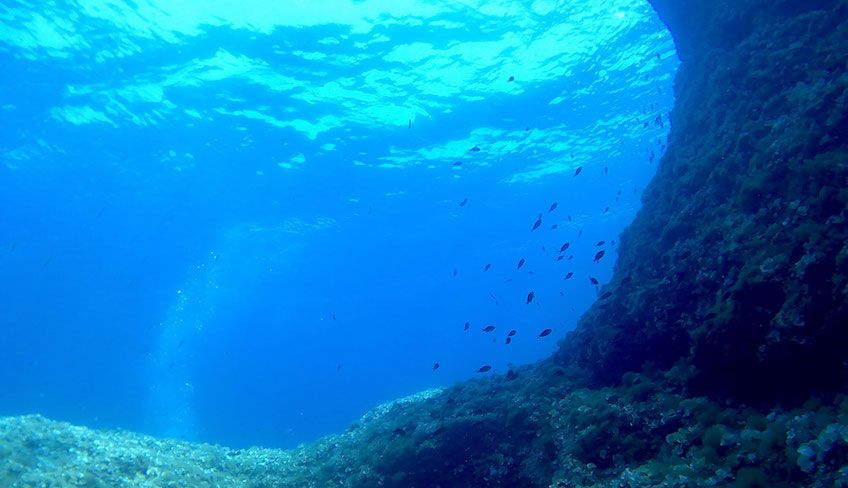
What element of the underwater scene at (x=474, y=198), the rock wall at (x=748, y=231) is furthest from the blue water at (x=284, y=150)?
the rock wall at (x=748, y=231)

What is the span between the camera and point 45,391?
7712 centimetres

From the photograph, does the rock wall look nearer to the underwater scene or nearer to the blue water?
the underwater scene

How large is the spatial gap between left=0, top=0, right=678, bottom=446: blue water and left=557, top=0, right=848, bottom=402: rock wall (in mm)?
9356

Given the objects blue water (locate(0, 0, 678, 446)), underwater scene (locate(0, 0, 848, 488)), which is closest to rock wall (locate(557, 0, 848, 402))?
underwater scene (locate(0, 0, 848, 488))

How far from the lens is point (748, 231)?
8.28 meters

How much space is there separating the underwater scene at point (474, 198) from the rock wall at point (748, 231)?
2.0 inches

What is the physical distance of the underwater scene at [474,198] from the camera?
7.30 m

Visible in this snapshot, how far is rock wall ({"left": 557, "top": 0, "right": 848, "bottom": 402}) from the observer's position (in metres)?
6.72

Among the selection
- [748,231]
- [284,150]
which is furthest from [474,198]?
[748,231]

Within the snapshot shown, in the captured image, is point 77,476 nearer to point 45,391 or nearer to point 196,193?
point 196,193

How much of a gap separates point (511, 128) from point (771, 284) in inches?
1002

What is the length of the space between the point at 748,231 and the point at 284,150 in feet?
90.2

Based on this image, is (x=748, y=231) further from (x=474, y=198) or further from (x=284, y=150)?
(x=474, y=198)

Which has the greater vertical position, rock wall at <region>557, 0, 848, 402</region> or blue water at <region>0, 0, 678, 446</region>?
blue water at <region>0, 0, 678, 446</region>
